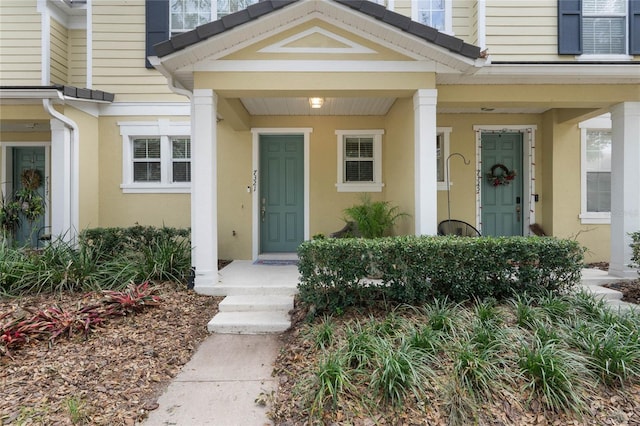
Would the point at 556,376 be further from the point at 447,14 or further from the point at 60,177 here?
the point at 60,177

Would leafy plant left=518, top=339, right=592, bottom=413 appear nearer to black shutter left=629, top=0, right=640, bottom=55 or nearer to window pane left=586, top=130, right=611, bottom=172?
window pane left=586, top=130, right=611, bottom=172

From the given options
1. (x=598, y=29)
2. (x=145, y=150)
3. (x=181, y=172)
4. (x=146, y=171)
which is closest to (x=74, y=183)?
(x=146, y=171)

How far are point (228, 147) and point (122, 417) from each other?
519 centimetres

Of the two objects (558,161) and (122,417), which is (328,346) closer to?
(122,417)

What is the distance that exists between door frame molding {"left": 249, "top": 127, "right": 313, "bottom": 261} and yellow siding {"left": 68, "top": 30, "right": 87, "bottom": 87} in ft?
12.7

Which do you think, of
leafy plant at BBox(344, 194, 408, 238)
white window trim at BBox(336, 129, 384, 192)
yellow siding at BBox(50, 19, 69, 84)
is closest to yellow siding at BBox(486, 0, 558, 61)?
white window trim at BBox(336, 129, 384, 192)

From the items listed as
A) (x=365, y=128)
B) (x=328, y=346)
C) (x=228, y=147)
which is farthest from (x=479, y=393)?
(x=228, y=147)

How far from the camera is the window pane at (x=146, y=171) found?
7039 mm

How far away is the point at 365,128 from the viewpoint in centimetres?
679

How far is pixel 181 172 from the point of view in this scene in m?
7.08

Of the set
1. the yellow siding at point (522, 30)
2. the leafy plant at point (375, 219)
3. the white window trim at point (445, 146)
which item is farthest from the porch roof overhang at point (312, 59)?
the yellow siding at point (522, 30)

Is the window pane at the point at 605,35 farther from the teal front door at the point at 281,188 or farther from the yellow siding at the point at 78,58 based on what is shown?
the yellow siding at the point at 78,58

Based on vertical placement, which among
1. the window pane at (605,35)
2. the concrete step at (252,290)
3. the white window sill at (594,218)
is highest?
the window pane at (605,35)

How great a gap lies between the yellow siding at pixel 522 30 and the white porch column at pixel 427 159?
2872mm
